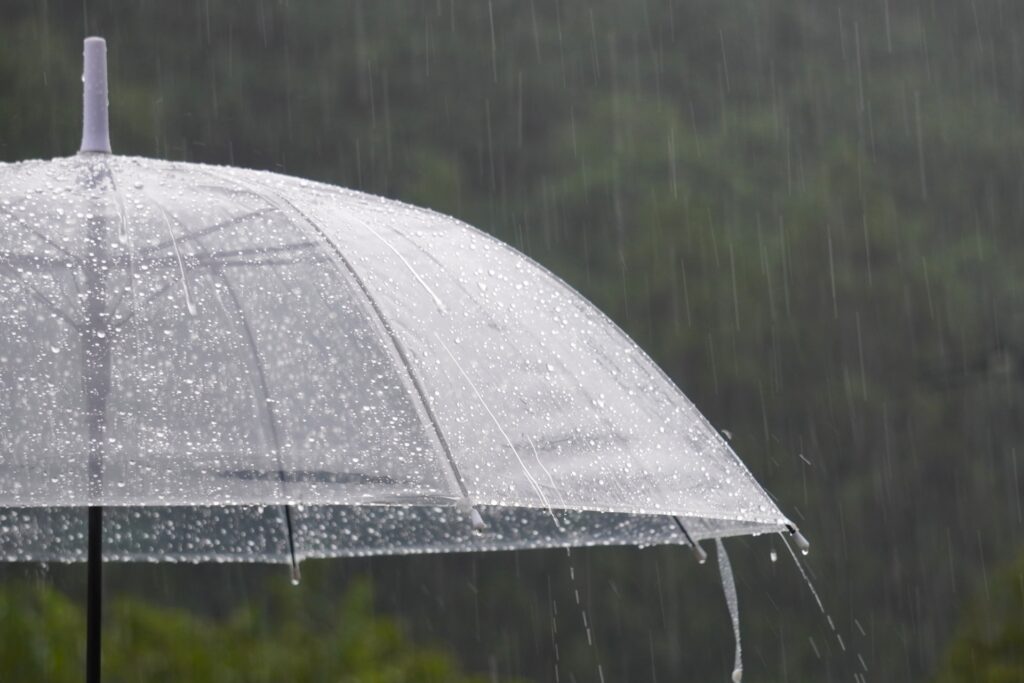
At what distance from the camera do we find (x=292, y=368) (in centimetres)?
176

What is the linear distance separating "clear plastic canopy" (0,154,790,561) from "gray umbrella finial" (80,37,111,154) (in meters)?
0.03

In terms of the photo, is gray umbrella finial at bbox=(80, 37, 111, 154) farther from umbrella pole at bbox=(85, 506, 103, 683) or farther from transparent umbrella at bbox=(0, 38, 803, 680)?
umbrella pole at bbox=(85, 506, 103, 683)

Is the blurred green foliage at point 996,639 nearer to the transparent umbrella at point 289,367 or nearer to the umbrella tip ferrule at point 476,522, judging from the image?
the transparent umbrella at point 289,367

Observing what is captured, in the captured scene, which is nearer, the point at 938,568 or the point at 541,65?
the point at 938,568

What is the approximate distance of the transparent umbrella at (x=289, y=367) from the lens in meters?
1.68

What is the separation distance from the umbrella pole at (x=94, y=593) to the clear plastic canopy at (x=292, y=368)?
308mm

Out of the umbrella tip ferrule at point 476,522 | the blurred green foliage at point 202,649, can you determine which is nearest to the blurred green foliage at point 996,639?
the blurred green foliage at point 202,649

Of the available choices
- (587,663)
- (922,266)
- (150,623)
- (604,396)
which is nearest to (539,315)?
(604,396)

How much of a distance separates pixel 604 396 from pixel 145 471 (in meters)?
0.62

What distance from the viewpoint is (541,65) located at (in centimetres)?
1455

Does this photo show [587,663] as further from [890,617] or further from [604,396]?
[604,396]

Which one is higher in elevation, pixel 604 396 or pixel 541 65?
pixel 541 65

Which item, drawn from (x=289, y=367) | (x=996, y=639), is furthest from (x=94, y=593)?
(x=996, y=639)

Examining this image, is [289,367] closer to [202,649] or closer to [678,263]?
[202,649]
